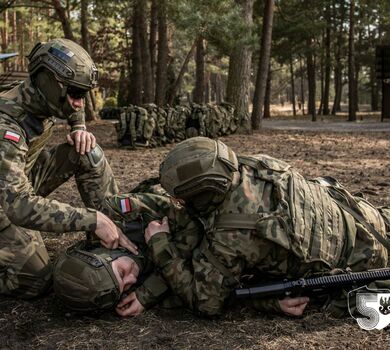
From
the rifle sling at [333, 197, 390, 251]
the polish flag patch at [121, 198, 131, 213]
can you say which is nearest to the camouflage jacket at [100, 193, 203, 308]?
the polish flag patch at [121, 198, 131, 213]

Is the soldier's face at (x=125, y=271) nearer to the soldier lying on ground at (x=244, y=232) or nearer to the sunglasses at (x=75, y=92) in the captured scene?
the soldier lying on ground at (x=244, y=232)

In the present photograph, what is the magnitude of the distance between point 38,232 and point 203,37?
29.3 feet

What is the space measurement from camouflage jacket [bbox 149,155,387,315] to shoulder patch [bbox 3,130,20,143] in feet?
2.97

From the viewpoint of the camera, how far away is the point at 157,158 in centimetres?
886

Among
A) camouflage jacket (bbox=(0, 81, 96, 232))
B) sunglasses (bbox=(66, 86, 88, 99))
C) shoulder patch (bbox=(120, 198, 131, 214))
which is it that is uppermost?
sunglasses (bbox=(66, 86, 88, 99))

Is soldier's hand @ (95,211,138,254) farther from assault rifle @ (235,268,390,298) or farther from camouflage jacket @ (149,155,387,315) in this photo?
assault rifle @ (235,268,390,298)

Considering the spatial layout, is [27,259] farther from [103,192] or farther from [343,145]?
[343,145]

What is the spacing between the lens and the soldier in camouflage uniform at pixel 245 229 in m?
2.62

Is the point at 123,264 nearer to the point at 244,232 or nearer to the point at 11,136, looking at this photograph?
the point at 244,232

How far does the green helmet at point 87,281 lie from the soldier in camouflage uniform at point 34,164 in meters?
0.14

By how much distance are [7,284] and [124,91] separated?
2288 centimetres

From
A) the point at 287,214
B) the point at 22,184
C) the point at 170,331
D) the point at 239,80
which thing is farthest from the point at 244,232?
the point at 239,80

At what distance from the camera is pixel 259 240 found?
2664mm

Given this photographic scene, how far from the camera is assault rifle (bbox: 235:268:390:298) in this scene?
2.72m
